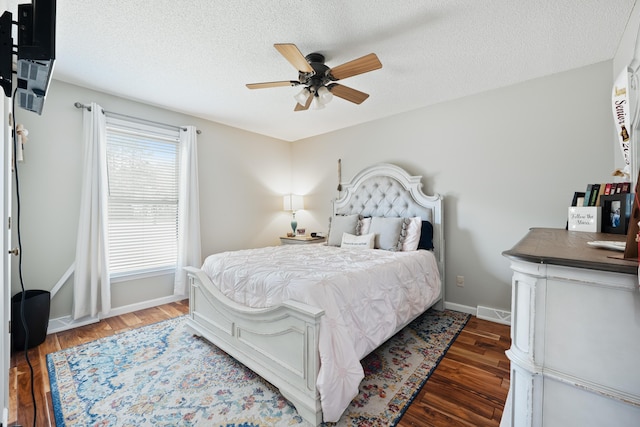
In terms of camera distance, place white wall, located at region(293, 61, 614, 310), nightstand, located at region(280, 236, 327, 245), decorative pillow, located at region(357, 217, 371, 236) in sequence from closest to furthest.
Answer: white wall, located at region(293, 61, 614, 310) < decorative pillow, located at region(357, 217, 371, 236) < nightstand, located at region(280, 236, 327, 245)

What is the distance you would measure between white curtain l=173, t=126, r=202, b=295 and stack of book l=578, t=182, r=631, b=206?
3.89 metres

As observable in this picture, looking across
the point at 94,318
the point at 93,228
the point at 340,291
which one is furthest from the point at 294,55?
the point at 94,318

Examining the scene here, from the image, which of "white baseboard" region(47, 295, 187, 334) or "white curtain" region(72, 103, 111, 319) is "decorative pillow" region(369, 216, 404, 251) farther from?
"white curtain" region(72, 103, 111, 319)

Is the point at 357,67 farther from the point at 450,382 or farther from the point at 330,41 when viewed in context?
the point at 450,382

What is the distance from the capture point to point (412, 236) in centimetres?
305

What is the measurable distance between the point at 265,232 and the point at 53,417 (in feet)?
10.6

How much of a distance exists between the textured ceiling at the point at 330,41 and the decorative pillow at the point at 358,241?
1.59 meters

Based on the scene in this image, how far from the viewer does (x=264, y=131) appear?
4379mm

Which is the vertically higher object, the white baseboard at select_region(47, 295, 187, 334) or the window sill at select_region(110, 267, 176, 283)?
the window sill at select_region(110, 267, 176, 283)

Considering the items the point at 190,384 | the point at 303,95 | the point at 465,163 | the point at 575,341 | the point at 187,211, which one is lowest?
the point at 190,384

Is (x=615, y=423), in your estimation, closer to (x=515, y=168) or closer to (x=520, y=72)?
(x=515, y=168)

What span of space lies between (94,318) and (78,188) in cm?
136

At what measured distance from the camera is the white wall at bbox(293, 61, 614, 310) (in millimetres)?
2455

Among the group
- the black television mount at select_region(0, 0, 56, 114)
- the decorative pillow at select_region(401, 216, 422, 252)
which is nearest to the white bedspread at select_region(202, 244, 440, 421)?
the decorative pillow at select_region(401, 216, 422, 252)
